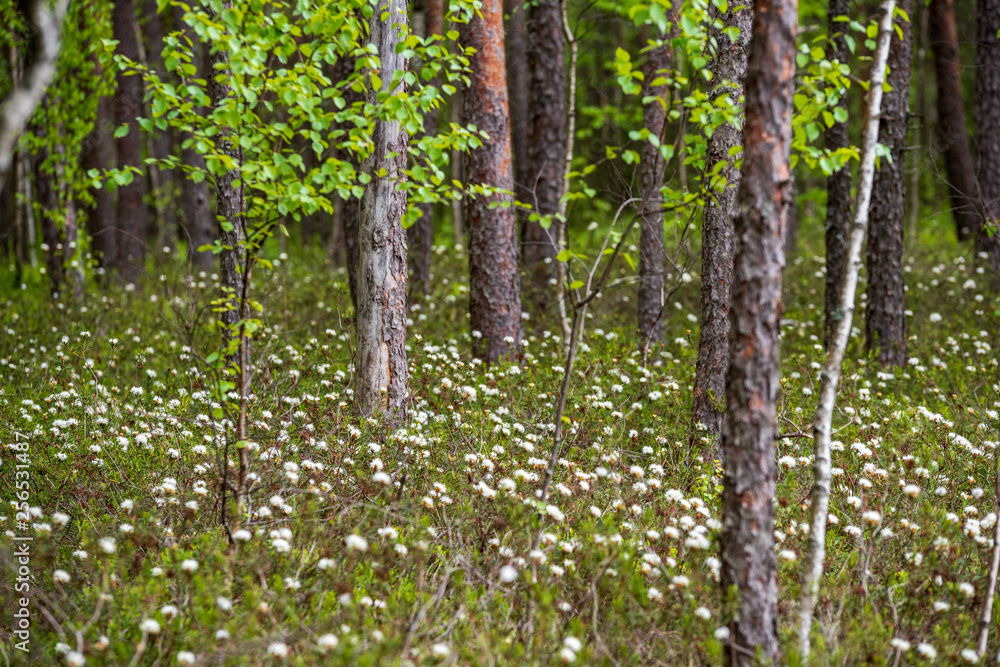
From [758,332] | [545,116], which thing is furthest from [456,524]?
[545,116]

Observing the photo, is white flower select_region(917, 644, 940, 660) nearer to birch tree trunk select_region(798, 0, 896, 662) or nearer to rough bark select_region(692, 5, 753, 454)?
birch tree trunk select_region(798, 0, 896, 662)

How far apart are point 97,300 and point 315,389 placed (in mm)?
5474

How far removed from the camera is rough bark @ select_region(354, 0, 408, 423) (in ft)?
18.2

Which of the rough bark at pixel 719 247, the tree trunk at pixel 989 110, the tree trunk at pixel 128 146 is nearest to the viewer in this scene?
the rough bark at pixel 719 247

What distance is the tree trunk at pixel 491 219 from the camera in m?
7.86

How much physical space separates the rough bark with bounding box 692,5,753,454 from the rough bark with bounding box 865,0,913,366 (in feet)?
12.4

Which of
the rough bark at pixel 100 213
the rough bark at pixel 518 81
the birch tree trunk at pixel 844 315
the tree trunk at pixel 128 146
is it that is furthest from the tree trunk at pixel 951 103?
the rough bark at pixel 100 213

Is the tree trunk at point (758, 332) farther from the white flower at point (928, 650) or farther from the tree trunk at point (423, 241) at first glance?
the tree trunk at point (423, 241)

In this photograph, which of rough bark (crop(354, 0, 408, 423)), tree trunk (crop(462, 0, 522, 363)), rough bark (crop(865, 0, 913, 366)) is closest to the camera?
rough bark (crop(354, 0, 408, 423))

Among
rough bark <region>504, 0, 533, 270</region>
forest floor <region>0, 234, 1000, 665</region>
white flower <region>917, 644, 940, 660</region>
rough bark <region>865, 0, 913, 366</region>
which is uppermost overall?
rough bark <region>504, 0, 533, 270</region>

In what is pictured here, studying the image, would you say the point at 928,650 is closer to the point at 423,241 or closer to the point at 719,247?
the point at 719,247

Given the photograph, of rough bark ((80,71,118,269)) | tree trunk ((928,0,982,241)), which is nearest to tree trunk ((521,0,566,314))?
tree trunk ((928,0,982,241))

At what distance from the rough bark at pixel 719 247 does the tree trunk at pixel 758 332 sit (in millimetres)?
2066

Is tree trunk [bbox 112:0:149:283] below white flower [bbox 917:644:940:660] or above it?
above
